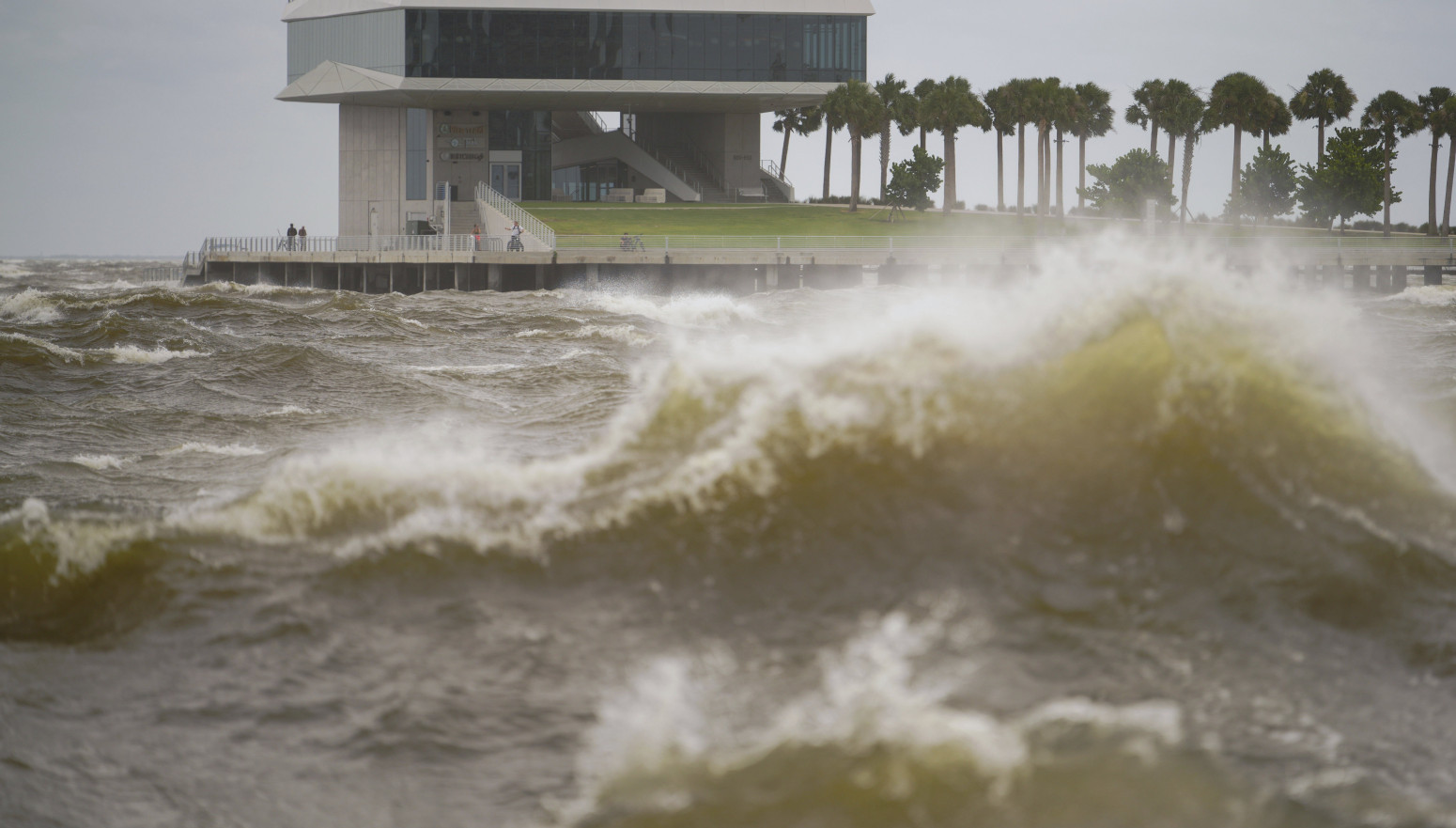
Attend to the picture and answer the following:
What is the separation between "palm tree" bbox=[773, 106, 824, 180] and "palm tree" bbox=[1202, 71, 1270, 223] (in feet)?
78.2

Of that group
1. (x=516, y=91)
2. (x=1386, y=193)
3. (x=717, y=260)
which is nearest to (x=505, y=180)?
(x=516, y=91)

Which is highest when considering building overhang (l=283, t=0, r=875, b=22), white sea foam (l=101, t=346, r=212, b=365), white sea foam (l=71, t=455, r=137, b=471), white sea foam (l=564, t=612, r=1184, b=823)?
building overhang (l=283, t=0, r=875, b=22)

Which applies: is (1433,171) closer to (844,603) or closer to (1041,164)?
(1041,164)

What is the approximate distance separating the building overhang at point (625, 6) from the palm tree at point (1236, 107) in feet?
70.6

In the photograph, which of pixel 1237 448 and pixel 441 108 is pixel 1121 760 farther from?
pixel 441 108

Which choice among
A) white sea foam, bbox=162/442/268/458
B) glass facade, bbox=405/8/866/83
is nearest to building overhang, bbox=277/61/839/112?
glass facade, bbox=405/8/866/83

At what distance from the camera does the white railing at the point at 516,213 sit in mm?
43156

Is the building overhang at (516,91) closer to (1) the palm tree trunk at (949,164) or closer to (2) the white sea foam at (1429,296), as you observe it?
(1) the palm tree trunk at (949,164)

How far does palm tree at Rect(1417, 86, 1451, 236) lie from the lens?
242 ft

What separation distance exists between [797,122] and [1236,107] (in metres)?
29.8

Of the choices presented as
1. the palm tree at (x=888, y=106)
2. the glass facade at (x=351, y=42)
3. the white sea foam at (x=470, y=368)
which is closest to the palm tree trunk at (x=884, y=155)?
the palm tree at (x=888, y=106)

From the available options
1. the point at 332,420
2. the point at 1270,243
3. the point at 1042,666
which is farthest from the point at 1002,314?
the point at 1270,243

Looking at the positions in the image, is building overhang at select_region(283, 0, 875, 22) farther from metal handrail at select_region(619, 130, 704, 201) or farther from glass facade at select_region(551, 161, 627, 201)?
glass facade at select_region(551, 161, 627, 201)

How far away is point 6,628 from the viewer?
5223 millimetres
